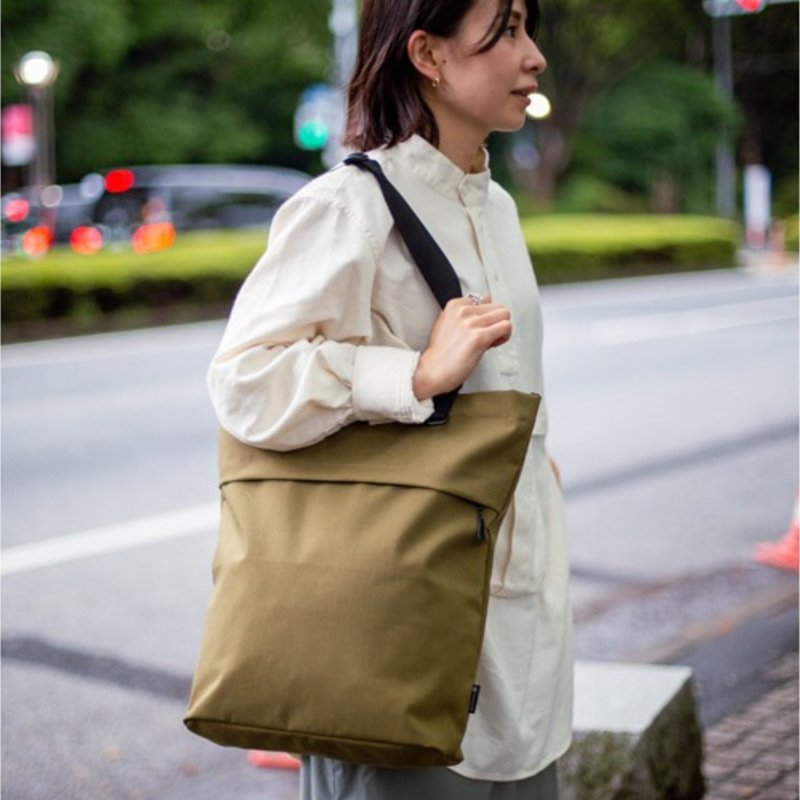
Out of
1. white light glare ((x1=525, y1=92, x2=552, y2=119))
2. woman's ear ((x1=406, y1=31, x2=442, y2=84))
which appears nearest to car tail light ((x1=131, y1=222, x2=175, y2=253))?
white light glare ((x1=525, y1=92, x2=552, y2=119))

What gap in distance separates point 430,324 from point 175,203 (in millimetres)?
22293

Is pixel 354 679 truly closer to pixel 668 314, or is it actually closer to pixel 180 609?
pixel 180 609

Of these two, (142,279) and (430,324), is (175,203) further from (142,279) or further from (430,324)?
(430,324)

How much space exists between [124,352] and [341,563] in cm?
1288

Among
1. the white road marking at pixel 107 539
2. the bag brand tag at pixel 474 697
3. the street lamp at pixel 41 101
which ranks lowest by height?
the white road marking at pixel 107 539

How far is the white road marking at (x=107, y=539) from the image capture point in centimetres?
631

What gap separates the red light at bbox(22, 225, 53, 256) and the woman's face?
18815mm

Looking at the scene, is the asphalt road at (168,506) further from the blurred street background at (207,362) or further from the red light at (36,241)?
the red light at (36,241)

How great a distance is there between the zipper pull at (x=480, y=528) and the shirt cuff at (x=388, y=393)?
0.14 metres

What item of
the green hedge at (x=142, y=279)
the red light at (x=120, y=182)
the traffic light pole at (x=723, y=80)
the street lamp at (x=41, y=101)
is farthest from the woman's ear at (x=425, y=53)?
the traffic light pole at (x=723, y=80)

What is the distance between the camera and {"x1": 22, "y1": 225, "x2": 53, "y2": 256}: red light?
20.5 metres

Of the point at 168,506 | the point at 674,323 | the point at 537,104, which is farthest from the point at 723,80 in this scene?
the point at 537,104

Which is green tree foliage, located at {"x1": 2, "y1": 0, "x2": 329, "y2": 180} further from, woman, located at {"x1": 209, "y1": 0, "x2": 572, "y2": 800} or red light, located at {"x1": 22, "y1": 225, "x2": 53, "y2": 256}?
woman, located at {"x1": 209, "y1": 0, "x2": 572, "y2": 800}

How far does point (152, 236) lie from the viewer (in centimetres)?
2178
